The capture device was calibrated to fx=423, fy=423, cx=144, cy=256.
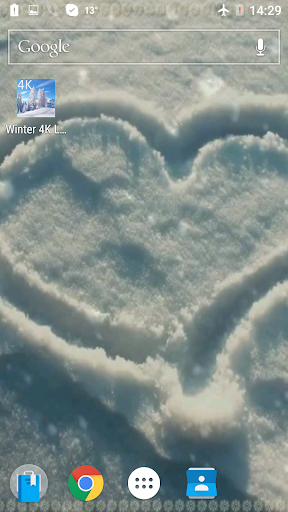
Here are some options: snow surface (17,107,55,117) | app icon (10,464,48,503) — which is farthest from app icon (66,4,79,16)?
app icon (10,464,48,503)

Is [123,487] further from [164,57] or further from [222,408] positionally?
[164,57]

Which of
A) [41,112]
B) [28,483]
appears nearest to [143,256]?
[41,112]

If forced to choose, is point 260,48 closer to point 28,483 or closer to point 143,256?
point 143,256

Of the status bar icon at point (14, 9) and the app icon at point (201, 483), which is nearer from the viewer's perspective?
the app icon at point (201, 483)

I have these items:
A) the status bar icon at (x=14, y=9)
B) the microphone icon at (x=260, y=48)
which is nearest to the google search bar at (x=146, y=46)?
the microphone icon at (x=260, y=48)

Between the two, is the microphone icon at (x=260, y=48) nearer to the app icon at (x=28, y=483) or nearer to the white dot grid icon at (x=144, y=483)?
the white dot grid icon at (x=144, y=483)

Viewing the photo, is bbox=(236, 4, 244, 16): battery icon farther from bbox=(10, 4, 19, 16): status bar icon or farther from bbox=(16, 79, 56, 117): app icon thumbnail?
bbox=(10, 4, 19, 16): status bar icon

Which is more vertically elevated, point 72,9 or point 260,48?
point 72,9
